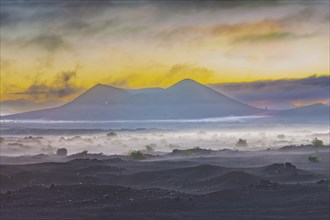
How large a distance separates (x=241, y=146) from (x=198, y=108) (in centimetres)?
115

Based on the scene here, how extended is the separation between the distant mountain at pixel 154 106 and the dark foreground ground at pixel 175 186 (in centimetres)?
89

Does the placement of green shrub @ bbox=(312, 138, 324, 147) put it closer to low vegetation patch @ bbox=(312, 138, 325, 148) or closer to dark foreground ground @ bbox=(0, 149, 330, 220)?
low vegetation patch @ bbox=(312, 138, 325, 148)

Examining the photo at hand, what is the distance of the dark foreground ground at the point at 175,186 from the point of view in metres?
11.9

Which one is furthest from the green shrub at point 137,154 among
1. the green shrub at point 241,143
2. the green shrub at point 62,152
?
the green shrub at point 241,143

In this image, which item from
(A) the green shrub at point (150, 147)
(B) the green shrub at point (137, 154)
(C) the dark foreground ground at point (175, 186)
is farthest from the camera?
(B) the green shrub at point (137, 154)

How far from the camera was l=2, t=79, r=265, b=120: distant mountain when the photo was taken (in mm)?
12289

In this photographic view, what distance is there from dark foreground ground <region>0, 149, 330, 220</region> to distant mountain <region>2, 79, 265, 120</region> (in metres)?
0.89

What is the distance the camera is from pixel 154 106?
12477 mm

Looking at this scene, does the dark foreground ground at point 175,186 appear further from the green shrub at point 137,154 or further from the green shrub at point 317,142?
the green shrub at point 317,142

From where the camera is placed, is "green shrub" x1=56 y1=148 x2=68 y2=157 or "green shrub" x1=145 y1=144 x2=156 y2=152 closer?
"green shrub" x1=145 y1=144 x2=156 y2=152

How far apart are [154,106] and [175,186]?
1.78 meters

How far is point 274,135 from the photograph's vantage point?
12.5 metres

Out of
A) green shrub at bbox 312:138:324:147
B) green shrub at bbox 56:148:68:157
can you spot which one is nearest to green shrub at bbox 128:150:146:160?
green shrub at bbox 56:148:68:157

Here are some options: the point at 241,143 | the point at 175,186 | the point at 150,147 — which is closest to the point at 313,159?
the point at 241,143
